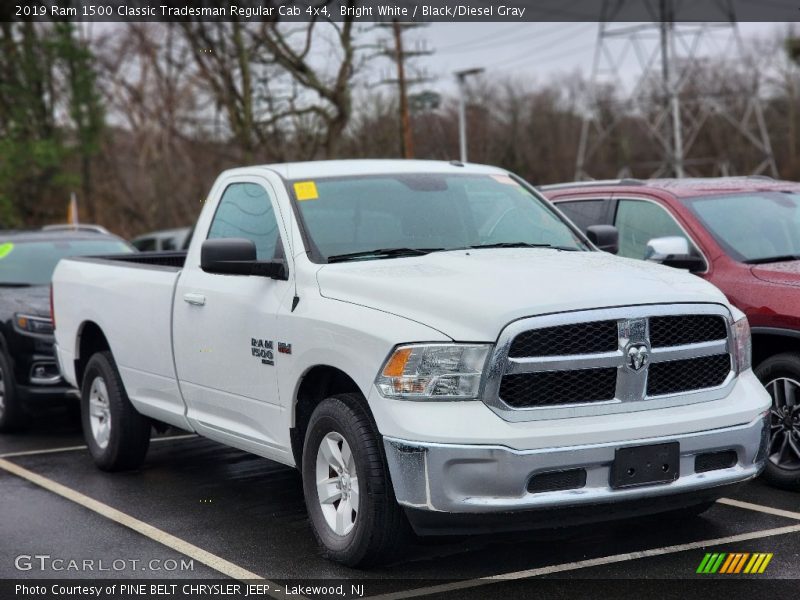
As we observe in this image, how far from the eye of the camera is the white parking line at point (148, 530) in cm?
561

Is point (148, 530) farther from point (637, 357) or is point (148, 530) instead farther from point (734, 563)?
point (734, 563)

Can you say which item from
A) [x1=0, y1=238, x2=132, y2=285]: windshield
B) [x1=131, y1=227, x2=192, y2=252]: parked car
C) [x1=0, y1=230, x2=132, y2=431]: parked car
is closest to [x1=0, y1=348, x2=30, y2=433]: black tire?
[x1=0, y1=230, x2=132, y2=431]: parked car

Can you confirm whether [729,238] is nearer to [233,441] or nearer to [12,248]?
[233,441]

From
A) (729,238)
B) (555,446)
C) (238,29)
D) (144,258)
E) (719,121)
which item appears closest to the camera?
(555,446)

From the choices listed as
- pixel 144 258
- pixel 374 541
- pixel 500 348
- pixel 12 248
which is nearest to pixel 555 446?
pixel 500 348

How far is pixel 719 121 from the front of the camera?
2261 inches

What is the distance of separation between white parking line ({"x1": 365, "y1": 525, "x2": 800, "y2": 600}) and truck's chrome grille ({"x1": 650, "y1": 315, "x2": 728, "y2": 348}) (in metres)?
1.08

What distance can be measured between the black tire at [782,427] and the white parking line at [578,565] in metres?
0.81

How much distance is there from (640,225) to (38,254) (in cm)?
611

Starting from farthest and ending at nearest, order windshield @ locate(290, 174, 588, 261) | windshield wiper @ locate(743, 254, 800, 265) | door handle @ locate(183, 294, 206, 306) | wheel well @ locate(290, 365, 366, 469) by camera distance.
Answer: windshield wiper @ locate(743, 254, 800, 265)
door handle @ locate(183, 294, 206, 306)
windshield @ locate(290, 174, 588, 261)
wheel well @ locate(290, 365, 366, 469)

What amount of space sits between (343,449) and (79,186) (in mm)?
29887

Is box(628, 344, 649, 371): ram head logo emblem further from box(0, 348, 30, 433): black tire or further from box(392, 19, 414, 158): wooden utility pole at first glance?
box(392, 19, 414, 158): wooden utility pole

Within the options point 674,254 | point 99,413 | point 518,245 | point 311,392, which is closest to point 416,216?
point 518,245

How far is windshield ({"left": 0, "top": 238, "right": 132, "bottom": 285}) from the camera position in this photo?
1132 cm
